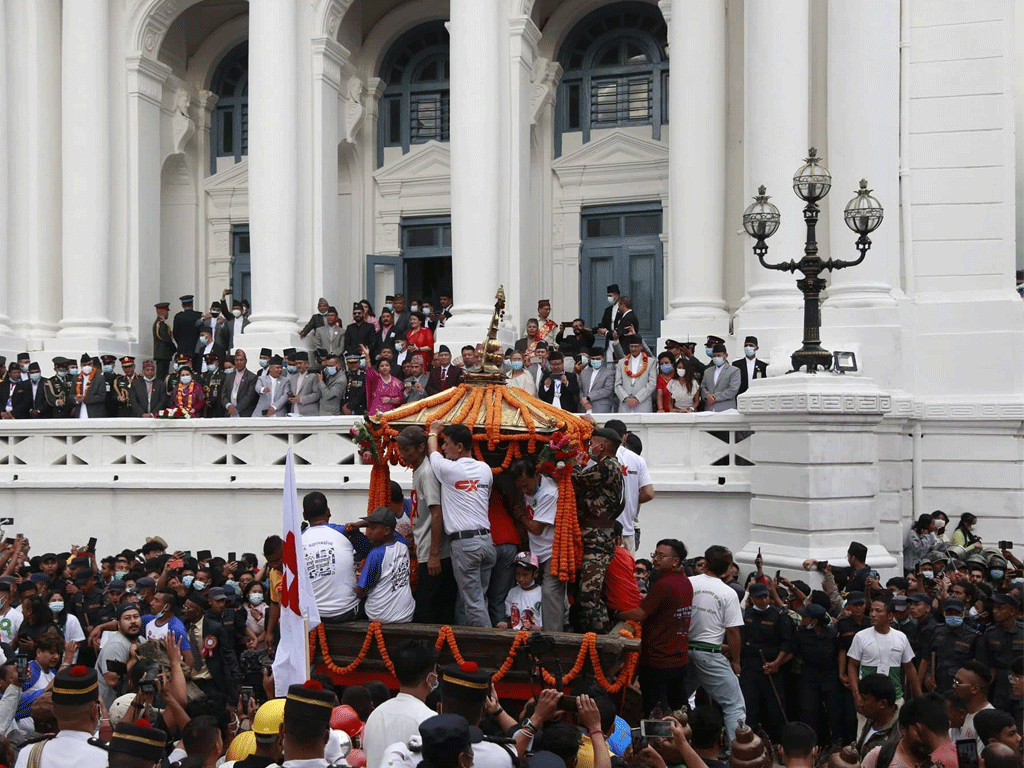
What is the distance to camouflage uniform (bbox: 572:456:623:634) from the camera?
9789 mm

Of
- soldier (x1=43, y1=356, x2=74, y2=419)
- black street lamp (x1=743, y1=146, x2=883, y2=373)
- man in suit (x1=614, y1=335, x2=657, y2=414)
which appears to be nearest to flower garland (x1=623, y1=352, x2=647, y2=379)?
man in suit (x1=614, y1=335, x2=657, y2=414)

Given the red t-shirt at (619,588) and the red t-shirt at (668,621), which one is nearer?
the red t-shirt at (668,621)

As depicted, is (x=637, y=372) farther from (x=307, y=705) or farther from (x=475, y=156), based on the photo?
(x=307, y=705)

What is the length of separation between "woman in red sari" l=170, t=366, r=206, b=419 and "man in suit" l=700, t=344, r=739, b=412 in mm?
8955

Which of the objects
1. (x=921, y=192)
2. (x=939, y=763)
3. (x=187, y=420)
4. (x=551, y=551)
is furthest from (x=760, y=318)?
(x=939, y=763)

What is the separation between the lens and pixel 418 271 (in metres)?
30.4

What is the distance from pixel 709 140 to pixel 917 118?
3.79 metres

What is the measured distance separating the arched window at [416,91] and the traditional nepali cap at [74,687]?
24.9 meters

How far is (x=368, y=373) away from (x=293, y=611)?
12.8 meters

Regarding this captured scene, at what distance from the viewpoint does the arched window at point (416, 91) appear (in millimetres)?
30250

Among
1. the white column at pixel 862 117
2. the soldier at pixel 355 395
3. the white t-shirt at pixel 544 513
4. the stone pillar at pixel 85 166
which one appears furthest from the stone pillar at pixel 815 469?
the stone pillar at pixel 85 166

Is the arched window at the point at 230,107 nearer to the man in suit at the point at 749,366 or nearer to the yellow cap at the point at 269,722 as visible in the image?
the man in suit at the point at 749,366

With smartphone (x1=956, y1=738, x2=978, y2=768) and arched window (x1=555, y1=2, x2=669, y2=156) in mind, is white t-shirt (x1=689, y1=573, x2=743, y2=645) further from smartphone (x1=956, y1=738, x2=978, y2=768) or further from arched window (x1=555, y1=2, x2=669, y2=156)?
arched window (x1=555, y1=2, x2=669, y2=156)

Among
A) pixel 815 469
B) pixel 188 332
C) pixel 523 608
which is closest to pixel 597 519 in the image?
pixel 523 608
